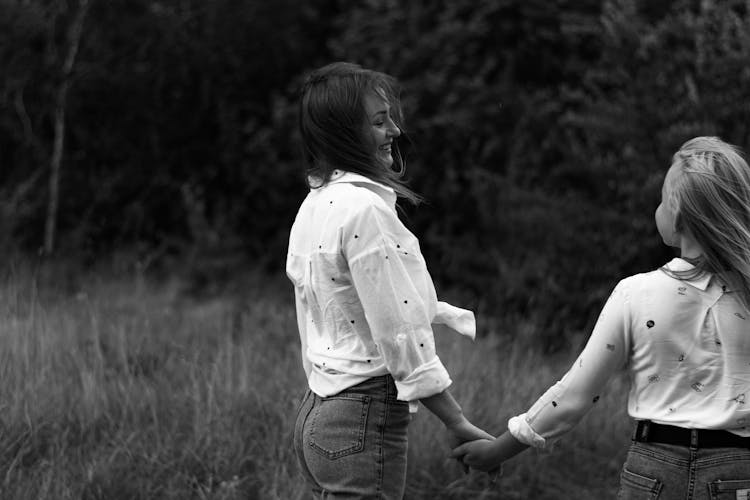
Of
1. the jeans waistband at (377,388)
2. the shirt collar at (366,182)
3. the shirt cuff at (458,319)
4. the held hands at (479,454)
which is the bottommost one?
the held hands at (479,454)

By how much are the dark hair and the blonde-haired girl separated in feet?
2.32

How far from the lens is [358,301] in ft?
8.61

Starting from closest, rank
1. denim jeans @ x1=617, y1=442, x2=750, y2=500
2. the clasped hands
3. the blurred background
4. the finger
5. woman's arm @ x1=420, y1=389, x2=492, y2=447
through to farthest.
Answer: denim jeans @ x1=617, y1=442, x2=750, y2=500, woman's arm @ x1=420, y1=389, x2=492, y2=447, the clasped hands, the finger, the blurred background

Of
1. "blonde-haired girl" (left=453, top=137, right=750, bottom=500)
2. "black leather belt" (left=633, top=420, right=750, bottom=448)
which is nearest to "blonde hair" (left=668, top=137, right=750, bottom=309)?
"blonde-haired girl" (left=453, top=137, right=750, bottom=500)

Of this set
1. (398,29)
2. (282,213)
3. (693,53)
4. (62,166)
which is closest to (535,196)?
(693,53)

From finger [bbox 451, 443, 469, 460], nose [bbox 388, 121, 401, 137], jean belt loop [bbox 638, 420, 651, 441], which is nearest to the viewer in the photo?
jean belt loop [bbox 638, 420, 651, 441]

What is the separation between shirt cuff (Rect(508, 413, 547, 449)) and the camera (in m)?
2.84

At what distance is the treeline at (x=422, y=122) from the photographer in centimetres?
699

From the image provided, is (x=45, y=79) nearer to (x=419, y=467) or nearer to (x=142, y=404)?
(x=142, y=404)

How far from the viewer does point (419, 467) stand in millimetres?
4328

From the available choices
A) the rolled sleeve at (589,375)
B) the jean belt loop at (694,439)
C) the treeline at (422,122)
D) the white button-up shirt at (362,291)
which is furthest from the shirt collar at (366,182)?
the treeline at (422,122)

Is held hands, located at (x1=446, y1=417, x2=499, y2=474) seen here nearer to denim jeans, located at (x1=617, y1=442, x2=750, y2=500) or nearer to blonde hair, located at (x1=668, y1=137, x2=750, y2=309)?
denim jeans, located at (x1=617, y1=442, x2=750, y2=500)

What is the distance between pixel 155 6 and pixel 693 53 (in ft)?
16.1

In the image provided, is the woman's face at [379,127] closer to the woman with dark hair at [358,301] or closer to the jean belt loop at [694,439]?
the woman with dark hair at [358,301]
